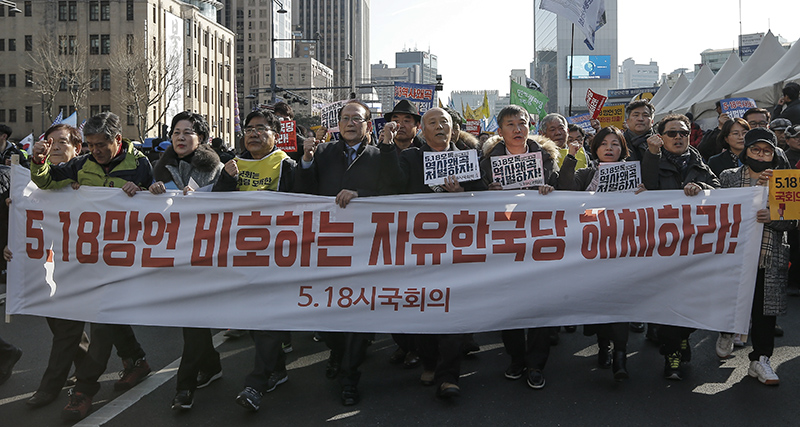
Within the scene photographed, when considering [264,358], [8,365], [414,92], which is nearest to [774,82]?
[414,92]

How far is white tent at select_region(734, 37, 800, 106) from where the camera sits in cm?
1291

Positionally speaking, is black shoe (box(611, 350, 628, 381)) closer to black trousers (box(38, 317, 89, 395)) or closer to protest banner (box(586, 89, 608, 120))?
black trousers (box(38, 317, 89, 395))

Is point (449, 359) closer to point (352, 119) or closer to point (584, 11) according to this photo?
point (352, 119)

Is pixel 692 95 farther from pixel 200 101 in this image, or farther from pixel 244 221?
pixel 200 101

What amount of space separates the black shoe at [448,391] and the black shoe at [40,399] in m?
2.46

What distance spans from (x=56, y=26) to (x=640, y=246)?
70.1m

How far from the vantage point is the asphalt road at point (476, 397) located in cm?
410

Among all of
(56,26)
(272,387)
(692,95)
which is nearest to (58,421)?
(272,387)

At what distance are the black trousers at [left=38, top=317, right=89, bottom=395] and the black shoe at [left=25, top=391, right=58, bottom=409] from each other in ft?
0.07

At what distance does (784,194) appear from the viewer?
4410 millimetres

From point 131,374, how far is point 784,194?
452 cm

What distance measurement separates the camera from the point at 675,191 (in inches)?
184

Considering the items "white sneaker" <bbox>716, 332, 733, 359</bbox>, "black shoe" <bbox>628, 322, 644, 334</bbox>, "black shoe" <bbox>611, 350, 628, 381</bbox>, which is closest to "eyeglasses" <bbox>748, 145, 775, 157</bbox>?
"white sneaker" <bbox>716, 332, 733, 359</bbox>

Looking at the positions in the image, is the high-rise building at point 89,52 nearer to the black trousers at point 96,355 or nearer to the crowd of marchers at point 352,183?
the crowd of marchers at point 352,183
